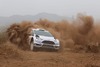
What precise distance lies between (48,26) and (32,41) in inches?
648

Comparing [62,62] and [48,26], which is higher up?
[48,26]

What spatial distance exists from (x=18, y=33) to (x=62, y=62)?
16.6 metres

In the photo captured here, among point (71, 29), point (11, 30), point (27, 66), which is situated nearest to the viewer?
point (27, 66)

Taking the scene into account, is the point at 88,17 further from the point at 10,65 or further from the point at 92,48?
the point at 10,65

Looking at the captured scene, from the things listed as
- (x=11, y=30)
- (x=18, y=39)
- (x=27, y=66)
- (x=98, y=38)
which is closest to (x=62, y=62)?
(x=27, y=66)

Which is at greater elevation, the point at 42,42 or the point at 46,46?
the point at 42,42

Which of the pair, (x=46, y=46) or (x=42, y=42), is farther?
(x=46, y=46)

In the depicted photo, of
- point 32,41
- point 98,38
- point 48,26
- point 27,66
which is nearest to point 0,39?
point 32,41

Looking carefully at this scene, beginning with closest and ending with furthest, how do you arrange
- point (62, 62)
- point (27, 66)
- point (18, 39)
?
point (27, 66), point (62, 62), point (18, 39)

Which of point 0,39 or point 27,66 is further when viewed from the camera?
point 0,39

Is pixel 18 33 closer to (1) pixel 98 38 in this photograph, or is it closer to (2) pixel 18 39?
(2) pixel 18 39

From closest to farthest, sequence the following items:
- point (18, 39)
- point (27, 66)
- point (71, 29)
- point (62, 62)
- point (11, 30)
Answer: point (27, 66) → point (62, 62) → point (18, 39) → point (11, 30) → point (71, 29)

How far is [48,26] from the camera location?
43.0 m

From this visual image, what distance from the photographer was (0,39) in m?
25.1
